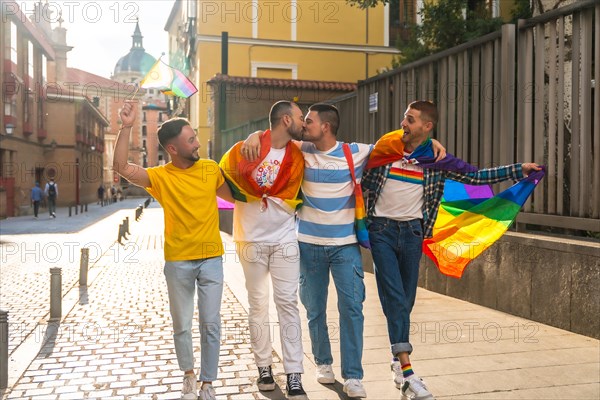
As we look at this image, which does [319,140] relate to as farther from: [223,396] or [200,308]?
[223,396]

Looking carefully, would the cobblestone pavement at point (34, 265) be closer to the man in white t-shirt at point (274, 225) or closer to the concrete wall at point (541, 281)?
the man in white t-shirt at point (274, 225)

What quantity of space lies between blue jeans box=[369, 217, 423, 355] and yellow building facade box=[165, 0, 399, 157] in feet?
80.6

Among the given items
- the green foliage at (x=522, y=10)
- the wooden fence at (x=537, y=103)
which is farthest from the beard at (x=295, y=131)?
the green foliage at (x=522, y=10)

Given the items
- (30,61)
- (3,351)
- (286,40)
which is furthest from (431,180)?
(30,61)

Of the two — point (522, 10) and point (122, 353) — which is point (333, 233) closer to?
point (122, 353)

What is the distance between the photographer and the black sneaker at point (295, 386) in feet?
13.4

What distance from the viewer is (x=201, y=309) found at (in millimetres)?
4082

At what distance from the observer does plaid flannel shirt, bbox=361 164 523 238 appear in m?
4.34

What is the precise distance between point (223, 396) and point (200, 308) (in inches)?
25.4

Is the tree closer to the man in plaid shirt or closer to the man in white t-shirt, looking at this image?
the man in plaid shirt

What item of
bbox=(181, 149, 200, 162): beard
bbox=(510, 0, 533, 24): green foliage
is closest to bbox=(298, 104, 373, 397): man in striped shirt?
bbox=(181, 149, 200, 162): beard

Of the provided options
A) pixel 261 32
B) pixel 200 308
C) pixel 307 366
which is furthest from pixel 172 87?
pixel 261 32

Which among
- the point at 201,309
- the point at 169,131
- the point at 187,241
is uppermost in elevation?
the point at 169,131

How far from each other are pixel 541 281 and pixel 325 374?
110 inches
